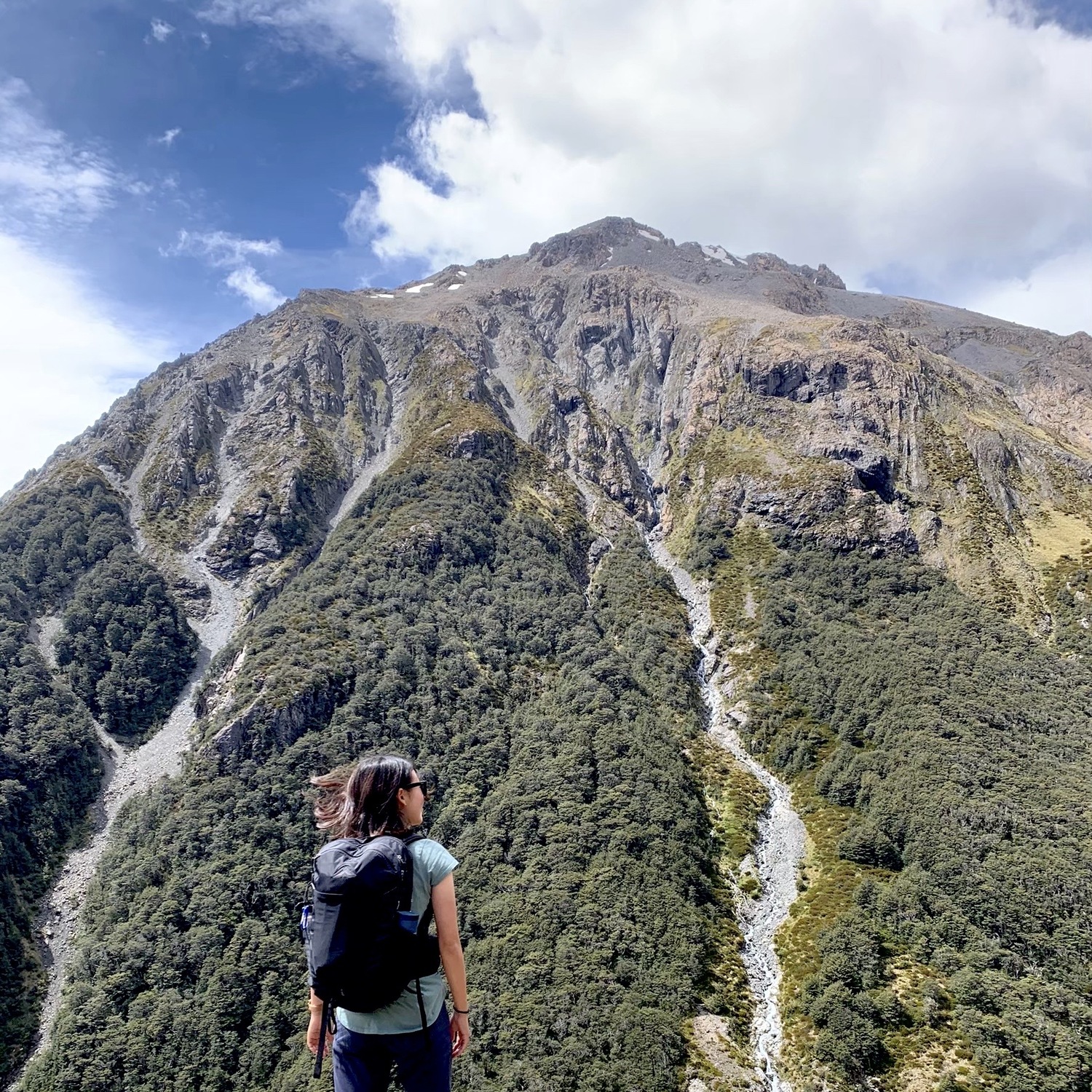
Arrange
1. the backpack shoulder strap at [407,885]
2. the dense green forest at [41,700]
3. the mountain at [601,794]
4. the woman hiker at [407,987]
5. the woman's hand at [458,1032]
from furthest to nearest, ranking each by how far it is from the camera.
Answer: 1. the dense green forest at [41,700]
2. the mountain at [601,794]
3. the woman's hand at [458,1032]
4. the woman hiker at [407,987]
5. the backpack shoulder strap at [407,885]

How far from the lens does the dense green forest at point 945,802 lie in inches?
2788

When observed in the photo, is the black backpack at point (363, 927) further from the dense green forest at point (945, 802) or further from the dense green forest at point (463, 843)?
the dense green forest at point (945, 802)

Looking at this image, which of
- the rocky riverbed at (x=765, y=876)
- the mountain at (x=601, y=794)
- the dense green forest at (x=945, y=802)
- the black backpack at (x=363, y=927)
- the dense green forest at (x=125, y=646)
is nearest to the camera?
the black backpack at (x=363, y=927)

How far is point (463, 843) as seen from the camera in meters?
111

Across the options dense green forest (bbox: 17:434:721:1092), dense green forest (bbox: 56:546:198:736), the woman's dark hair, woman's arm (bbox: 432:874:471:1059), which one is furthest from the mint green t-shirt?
dense green forest (bbox: 56:546:198:736)

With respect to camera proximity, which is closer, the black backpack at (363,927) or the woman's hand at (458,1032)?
the black backpack at (363,927)

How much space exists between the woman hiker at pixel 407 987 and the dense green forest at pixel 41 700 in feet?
415

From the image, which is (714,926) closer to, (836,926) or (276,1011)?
(836,926)

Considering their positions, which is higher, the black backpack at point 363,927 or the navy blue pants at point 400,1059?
the black backpack at point 363,927

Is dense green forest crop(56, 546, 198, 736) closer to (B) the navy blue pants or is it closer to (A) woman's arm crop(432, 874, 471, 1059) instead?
(B) the navy blue pants

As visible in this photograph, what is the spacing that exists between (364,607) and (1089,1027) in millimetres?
148950

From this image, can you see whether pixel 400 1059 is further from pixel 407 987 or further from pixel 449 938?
pixel 449 938

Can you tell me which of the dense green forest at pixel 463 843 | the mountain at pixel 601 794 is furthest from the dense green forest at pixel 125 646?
the dense green forest at pixel 463 843

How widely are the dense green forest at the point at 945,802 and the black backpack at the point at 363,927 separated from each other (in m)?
87.1
